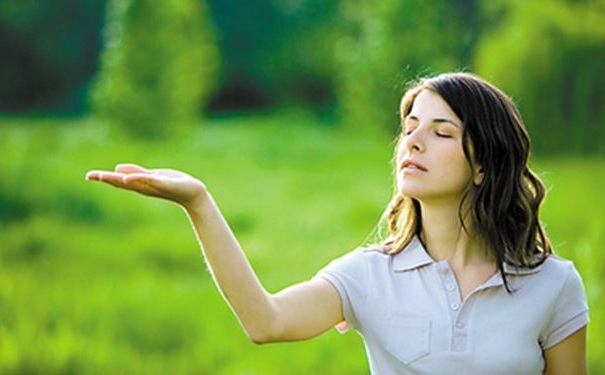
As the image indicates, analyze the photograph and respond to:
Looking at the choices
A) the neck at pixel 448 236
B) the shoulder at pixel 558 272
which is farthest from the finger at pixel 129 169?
the shoulder at pixel 558 272

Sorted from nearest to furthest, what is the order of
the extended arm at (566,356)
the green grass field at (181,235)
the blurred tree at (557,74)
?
the extended arm at (566,356), the green grass field at (181,235), the blurred tree at (557,74)

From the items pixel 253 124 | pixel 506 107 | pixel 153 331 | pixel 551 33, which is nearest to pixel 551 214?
pixel 551 33

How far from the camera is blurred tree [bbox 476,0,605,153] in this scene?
156 inches

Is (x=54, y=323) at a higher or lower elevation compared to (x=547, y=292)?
lower

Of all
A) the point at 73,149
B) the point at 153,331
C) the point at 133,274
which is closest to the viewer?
the point at 153,331

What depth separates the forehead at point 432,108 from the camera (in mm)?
1419

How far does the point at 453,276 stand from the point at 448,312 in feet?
0.19

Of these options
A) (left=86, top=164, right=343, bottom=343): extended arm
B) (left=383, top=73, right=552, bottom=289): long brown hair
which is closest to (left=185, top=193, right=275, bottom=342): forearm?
(left=86, top=164, right=343, bottom=343): extended arm

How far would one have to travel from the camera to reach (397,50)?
4.48 metres

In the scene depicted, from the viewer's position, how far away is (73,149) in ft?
14.2

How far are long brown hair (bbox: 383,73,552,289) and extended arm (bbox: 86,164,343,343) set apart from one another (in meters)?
0.14

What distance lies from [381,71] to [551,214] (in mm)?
922

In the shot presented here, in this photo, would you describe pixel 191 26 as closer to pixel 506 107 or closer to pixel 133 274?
pixel 133 274

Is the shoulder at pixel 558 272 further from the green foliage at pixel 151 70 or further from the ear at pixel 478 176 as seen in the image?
the green foliage at pixel 151 70
